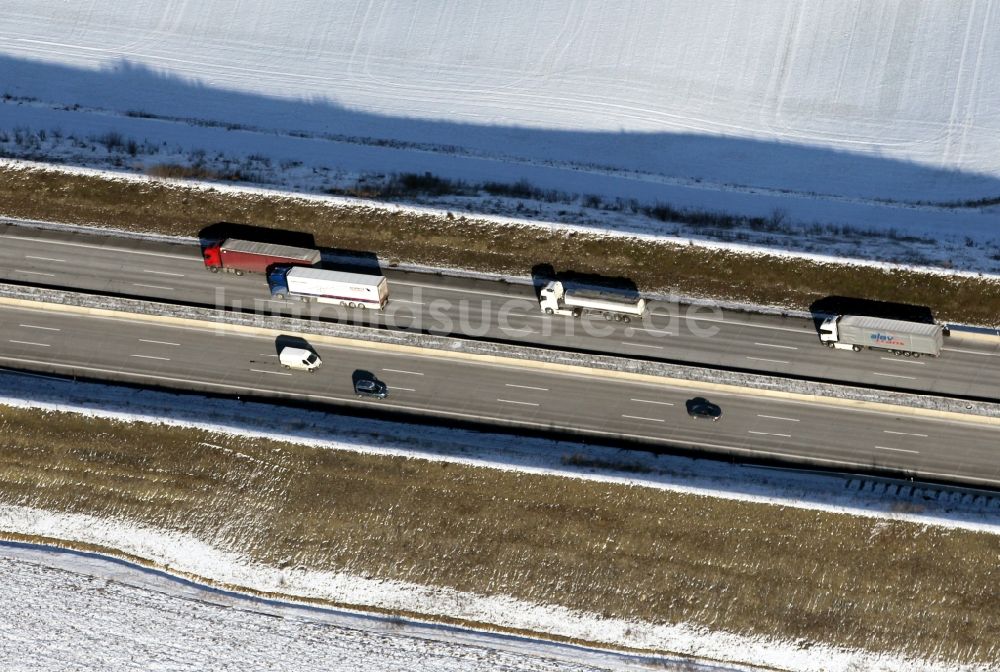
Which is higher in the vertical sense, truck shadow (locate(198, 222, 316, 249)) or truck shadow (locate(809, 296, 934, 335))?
truck shadow (locate(198, 222, 316, 249))

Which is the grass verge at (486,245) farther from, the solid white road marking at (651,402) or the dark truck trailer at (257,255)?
the solid white road marking at (651,402)

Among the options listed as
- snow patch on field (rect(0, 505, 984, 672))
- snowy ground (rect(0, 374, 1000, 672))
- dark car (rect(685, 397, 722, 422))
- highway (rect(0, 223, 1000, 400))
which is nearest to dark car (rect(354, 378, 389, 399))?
snowy ground (rect(0, 374, 1000, 672))

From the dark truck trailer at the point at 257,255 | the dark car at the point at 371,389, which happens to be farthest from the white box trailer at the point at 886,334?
the dark truck trailer at the point at 257,255

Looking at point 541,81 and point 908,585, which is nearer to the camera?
point 908,585

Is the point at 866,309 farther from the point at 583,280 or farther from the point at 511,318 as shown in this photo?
the point at 511,318

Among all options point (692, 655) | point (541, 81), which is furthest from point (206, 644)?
point (541, 81)

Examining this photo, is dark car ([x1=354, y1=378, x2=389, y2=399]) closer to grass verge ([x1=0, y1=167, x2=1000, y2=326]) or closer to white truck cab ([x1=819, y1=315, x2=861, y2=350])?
grass verge ([x1=0, y1=167, x2=1000, y2=326])

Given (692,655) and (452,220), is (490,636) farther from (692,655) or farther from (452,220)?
(452,220)

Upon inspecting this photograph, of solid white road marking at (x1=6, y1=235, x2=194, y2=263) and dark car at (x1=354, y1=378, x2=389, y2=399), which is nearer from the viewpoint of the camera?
dark car at (x1=354, y1=378, x2=389, y2=399)
